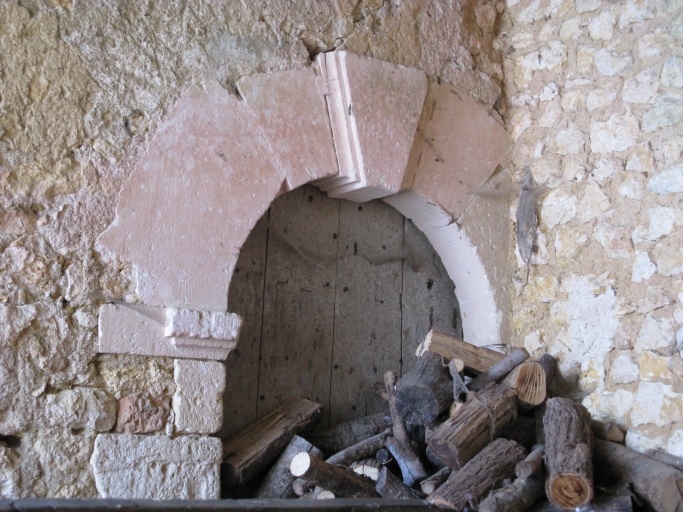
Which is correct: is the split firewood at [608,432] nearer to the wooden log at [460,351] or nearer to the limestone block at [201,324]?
the wooden log at [460,351]

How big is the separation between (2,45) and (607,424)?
3009 mm

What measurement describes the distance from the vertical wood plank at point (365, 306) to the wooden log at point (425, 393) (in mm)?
533

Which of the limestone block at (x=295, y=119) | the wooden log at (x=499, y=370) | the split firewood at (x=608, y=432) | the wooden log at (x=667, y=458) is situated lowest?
the wooden log at (x=667, y=458)

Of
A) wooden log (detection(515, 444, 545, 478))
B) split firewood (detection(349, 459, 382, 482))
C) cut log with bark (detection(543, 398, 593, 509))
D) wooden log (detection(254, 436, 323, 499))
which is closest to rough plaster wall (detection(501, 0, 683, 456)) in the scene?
cut log with bark (detection(543, 398, 593, 509))

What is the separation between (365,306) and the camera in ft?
12.5

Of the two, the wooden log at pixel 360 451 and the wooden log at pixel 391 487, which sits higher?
the wooden log at pixel 360 451

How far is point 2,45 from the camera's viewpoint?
2.66 m

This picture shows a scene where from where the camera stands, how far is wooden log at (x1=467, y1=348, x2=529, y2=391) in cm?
331

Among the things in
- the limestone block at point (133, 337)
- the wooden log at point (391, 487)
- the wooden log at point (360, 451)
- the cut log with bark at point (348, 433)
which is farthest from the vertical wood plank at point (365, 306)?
the limestone block at point (133, 337)

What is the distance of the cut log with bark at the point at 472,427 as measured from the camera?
9.35 ft

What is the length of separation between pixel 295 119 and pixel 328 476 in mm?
1620

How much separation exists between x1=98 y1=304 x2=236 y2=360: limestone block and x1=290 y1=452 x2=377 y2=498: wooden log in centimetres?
63

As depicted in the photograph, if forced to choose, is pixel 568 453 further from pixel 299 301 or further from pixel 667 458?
pixel 299 301

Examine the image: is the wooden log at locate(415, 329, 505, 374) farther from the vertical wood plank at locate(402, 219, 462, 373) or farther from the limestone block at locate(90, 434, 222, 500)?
the limestone block at locate(90, 434, 222, 500)
